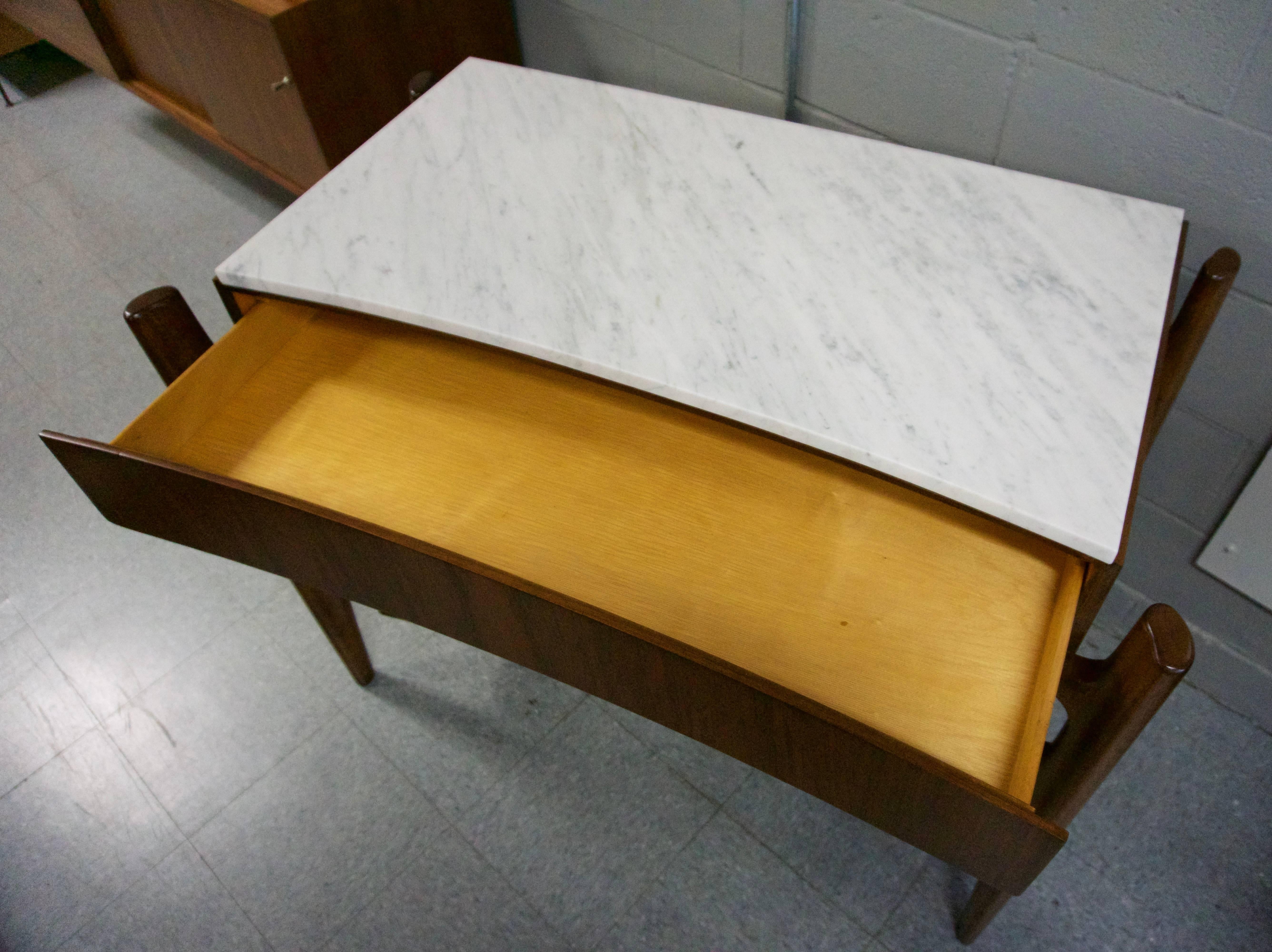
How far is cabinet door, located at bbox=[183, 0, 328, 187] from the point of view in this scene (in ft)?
5.25

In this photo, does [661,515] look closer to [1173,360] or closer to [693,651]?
[693,651]

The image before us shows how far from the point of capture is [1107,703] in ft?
2.35

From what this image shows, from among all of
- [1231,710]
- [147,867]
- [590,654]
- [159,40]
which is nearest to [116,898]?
[147,867]

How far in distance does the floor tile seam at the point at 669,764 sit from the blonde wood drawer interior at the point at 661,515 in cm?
46

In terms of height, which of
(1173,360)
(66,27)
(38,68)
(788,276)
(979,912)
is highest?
(788,276)

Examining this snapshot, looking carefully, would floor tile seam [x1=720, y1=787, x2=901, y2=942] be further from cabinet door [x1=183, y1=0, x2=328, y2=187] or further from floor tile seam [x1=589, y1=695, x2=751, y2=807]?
cabinet door [x1=183, y1=0, x2=328, y2=187]

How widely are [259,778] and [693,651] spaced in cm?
92

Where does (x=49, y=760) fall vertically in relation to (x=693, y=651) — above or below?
below

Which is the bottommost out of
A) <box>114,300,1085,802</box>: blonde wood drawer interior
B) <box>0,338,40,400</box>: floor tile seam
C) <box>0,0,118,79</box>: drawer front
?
<box>0,338,40,400</box>: floor tile seam

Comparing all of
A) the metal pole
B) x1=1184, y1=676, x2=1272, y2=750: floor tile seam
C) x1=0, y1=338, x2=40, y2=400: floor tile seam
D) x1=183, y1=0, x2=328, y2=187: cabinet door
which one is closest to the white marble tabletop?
the metal pole

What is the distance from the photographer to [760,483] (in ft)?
3.08

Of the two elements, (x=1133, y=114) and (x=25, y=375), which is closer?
(x=1133, y=114)

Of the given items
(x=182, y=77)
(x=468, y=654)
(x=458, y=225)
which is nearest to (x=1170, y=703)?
(x=468, y=654)

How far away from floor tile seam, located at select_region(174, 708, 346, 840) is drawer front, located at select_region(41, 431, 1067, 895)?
1.67ft
